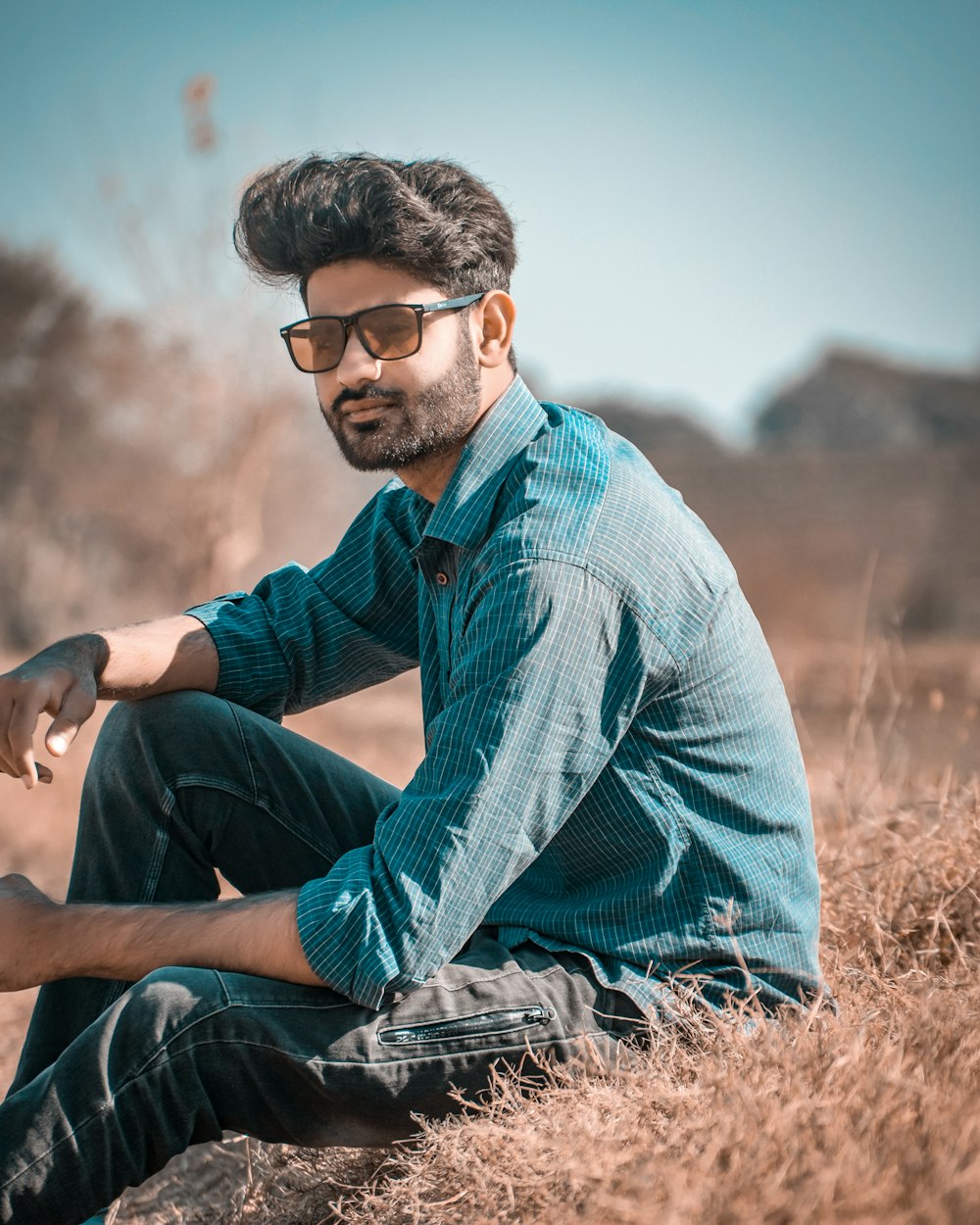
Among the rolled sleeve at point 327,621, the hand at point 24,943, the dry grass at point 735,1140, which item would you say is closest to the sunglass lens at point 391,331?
the rolled sleeve at point 327,621

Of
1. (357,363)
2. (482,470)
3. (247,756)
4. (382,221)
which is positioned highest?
(382,221)

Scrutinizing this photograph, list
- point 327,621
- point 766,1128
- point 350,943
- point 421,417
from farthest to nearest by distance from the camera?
point 327,621, point 421,417, point 350,943, point 766,1128

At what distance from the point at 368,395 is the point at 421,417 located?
0.12 m

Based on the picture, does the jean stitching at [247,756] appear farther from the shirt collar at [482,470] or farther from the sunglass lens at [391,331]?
the sunglass lens at [391,331]

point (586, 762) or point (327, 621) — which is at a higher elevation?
point (327, 621)

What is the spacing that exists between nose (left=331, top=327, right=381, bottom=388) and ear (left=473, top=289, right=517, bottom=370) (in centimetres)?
21

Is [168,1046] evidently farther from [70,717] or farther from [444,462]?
[444,462]

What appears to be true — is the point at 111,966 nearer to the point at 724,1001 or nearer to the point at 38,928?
the point at 38,928

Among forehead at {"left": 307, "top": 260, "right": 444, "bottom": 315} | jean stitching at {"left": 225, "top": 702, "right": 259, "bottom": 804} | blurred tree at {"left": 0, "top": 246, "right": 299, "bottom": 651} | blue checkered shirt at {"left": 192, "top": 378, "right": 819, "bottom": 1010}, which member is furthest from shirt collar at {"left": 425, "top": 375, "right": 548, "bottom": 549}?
blurred tree at {"left": 0, "top": 246, "right": 299, "bottom": 651}

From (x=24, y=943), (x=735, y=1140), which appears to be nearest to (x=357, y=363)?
(x=24, y=943)

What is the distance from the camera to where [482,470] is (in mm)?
2004

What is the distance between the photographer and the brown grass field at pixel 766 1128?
128 centimetres

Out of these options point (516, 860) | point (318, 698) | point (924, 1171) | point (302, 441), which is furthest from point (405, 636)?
point (302, 441)

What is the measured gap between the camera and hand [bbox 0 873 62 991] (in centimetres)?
171
